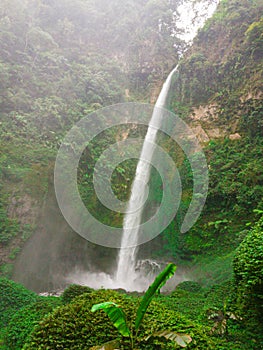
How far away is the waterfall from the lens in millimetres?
11209

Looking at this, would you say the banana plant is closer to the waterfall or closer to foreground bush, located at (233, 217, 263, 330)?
foreground bush, located at (233, 217, 263, 330)

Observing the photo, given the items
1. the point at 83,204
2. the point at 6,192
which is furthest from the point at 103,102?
the point at 6,192

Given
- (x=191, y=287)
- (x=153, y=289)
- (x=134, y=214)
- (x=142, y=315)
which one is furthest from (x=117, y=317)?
(x=134, y=214)

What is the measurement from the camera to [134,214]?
13.0 meters

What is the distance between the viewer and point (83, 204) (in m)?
12.4

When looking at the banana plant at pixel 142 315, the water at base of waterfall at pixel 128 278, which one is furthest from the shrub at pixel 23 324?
the water at base of waterfall at pixel 128 278

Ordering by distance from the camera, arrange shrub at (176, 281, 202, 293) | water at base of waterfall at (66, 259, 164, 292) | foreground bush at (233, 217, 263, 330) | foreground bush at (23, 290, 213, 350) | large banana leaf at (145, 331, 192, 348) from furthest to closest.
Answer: water at base of waterfall at (66, 259, 164, 292), shrub at (176, 281, 202, 293), foreground bush at (233, 217, 263, 330), foreground bush at (23, 290, 213, 350), large banana leaf at (145, 331, 192, 348)

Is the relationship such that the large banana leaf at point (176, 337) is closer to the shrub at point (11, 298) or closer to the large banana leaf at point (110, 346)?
the large banana leaf at point (110, 346)

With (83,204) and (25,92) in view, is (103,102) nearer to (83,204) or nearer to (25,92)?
(25,92)

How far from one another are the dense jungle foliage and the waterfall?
0.48 metres

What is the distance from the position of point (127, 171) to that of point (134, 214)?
9.14ft

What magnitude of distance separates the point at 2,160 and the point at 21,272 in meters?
4.80

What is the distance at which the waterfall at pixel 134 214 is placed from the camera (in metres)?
11.2

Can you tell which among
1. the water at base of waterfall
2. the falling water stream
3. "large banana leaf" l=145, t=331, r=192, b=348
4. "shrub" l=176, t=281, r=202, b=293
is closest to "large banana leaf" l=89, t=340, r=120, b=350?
"large banana leaf" l=145, t=331, r=192, b=348
